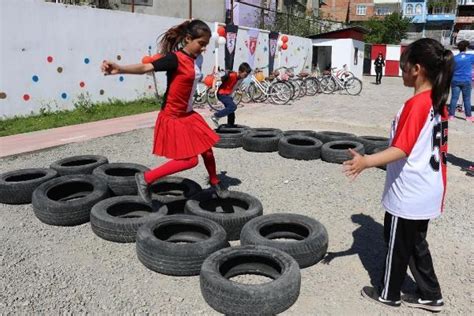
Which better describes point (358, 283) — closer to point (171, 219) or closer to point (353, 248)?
point (353, 248)

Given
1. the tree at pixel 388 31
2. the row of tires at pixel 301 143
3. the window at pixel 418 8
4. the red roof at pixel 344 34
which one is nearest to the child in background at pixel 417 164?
the row of tires at pixel 301 143

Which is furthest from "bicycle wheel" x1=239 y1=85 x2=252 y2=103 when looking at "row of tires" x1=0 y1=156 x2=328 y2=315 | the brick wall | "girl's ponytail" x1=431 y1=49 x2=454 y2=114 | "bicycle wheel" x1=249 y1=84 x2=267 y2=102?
the brick wall

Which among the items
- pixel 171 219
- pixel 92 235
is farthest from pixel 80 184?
pixel 171 219

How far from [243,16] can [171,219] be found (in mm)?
21510

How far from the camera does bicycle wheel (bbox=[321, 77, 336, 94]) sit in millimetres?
17984

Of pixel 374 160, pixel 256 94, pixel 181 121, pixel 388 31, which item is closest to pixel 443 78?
pixel 374 160

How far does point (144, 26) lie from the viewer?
12703 millimetres

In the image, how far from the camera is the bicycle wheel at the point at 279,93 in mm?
14039

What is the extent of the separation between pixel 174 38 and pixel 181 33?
0.08m

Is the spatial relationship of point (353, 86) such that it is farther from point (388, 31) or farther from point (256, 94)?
point (388, 31)

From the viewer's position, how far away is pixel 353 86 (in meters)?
18.3

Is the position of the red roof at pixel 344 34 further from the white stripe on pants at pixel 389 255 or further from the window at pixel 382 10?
the window at pixel 382 10

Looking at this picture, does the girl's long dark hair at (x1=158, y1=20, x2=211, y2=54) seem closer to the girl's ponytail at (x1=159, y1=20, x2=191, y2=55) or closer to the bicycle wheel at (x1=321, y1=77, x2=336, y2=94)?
the girl's ponytail at (x1=159, y1=20, x2=191, y2=55)

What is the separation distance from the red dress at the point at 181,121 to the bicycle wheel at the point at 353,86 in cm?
1534
